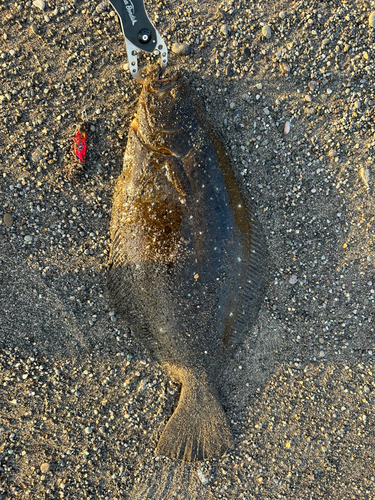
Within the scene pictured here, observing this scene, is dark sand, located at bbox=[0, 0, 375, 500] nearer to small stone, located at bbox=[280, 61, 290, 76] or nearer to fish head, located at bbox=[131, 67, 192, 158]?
small stone, located at bbox=[280, 61, 290, 76]

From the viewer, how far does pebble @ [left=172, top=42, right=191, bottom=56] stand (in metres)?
3.07

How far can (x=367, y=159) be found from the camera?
3.21 m

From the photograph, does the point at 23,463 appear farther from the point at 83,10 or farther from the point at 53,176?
the point at 83,10

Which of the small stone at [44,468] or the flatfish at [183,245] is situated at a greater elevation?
the flatfish at [183,245]

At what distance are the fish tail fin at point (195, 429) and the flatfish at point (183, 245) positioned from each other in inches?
0.5

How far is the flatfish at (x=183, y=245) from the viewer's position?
8.72ft

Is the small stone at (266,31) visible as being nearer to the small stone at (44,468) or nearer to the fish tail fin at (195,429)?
the fish tail fin at (195,429)

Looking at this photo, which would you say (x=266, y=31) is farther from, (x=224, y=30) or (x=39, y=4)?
(x=39, y=4)

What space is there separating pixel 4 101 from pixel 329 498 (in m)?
5.15

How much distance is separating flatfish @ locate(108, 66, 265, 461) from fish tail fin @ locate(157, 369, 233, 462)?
0.01 meters

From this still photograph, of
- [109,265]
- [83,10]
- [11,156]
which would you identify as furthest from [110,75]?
[109,265]

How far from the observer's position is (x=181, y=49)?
3070mm

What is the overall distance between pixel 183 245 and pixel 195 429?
5.95 feet

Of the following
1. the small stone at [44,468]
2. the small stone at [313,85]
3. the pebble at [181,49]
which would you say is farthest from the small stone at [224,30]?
the small stone at [44,468]
